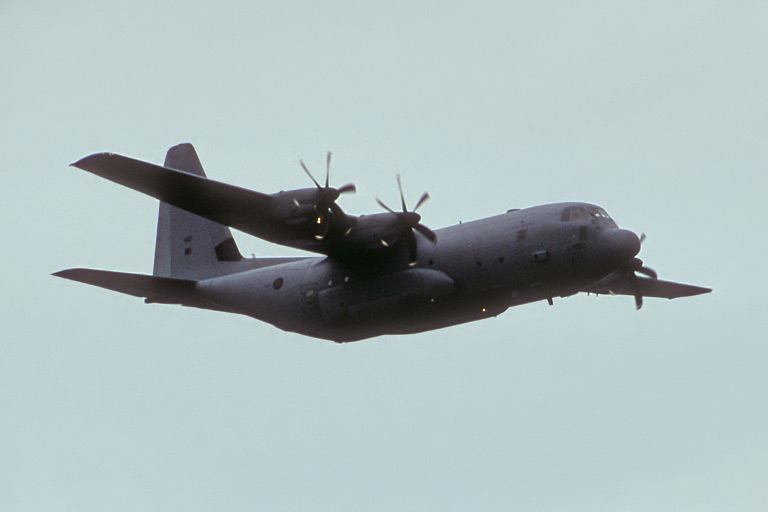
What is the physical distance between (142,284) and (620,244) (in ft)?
47.3

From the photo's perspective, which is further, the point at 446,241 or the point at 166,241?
the point at 166,241

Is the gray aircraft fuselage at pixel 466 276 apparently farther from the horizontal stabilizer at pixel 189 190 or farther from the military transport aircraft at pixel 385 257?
the horizontal stabilizer at pixel 189 190

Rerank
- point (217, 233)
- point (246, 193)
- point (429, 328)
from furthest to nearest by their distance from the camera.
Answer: point (217, 233) < point (429, 328) < point (246, 193)

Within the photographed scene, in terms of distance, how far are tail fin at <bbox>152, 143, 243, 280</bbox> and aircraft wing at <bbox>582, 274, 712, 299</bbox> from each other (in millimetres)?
12546

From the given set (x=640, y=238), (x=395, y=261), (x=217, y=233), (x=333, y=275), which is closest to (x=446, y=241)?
(x=395, y=261)

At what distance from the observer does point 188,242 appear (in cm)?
3534

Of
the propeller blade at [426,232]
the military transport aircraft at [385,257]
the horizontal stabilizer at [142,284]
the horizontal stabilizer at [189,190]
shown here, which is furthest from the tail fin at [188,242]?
the propeller blade at [426,232]

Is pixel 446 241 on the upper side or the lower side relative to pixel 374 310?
upper

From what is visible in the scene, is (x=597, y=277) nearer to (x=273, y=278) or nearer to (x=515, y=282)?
(x=515, y=282)

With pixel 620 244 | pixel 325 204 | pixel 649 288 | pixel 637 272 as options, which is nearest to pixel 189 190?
pixel 325 204

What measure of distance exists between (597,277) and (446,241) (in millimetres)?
4379

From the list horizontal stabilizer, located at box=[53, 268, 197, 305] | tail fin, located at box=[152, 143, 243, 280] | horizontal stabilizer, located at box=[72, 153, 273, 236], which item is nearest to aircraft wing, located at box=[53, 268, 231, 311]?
horizontal stabilizer, located at box=[53, 268, 197, 305]

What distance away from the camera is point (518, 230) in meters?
28.2

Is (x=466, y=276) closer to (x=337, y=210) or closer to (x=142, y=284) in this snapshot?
(x=337, y=210)
